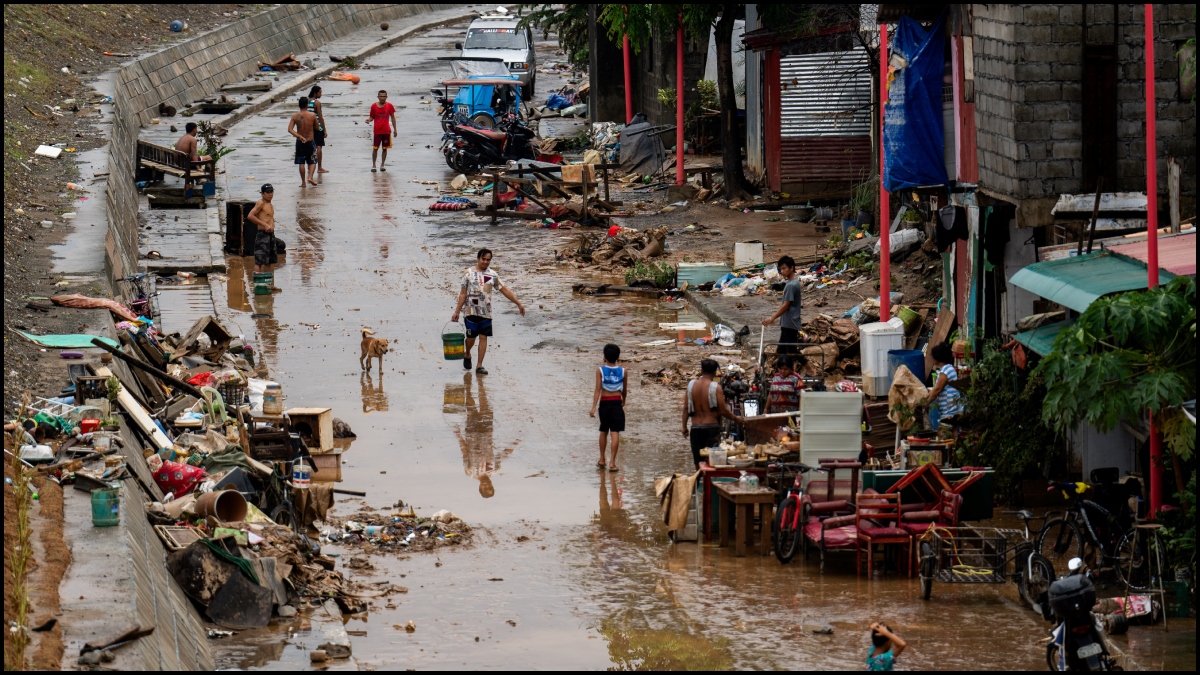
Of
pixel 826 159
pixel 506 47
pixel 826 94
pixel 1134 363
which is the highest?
pixel 506 47

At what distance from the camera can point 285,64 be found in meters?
44.5

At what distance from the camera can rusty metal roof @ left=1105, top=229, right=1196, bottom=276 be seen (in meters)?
11.9

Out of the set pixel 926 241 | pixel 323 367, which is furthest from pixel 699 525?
pixel 926 241

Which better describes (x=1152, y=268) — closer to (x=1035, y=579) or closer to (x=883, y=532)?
(x=1035, y=579)

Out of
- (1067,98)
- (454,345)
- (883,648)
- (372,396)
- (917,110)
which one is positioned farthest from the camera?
(454,345)

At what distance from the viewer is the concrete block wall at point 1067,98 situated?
46.0 feet

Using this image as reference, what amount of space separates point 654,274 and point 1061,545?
11271mm

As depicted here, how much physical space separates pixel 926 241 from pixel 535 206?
10.1m

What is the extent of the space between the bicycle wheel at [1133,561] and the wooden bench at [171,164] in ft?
65.4

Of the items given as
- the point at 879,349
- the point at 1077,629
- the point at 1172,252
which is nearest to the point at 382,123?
the point at 879,349

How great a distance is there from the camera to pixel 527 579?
11883mm

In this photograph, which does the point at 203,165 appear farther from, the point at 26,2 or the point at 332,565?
the point at 332,565

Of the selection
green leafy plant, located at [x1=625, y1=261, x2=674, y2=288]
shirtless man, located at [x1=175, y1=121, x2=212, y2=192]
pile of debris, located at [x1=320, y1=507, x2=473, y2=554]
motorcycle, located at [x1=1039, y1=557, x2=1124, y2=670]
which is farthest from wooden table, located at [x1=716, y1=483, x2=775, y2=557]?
shirtless man, located at [x1=175, y1=121, x2=212, y2=192]

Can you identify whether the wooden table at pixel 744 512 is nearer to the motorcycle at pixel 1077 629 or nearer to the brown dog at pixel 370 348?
the motorcycle at pixel 1077 629
